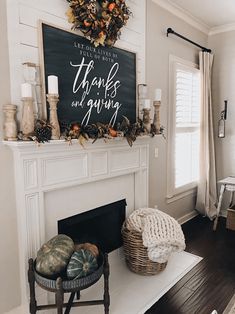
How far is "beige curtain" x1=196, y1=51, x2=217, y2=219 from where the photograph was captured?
3764 millimetres

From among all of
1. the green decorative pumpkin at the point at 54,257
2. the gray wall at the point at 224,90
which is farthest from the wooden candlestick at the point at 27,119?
the gray wall at the point at 224,90

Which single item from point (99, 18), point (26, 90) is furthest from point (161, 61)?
point (26, 90)

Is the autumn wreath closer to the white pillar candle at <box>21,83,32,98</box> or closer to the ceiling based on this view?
the white pillar candle at <box>21,83,32,98</box>

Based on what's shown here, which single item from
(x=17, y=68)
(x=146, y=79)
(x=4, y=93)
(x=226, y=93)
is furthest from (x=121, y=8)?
(x=226, y=93)

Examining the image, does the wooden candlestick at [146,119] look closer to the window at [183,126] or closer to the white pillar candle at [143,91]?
the white pillar candle at [143,91]

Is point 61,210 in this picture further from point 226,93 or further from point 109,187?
point 226,93

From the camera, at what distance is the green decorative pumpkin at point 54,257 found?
64.6 inches

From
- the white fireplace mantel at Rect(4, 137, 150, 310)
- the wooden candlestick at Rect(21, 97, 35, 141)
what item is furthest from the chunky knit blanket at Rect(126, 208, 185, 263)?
the wooden candlestick at Rect(21, 97, 35, 141)

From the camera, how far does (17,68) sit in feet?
5.84

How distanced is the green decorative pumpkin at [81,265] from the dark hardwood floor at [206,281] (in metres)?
0.76

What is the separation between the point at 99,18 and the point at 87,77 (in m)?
0.48

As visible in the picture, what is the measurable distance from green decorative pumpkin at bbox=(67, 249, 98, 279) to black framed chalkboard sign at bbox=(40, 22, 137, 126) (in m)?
1.00

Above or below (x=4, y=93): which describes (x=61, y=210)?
below

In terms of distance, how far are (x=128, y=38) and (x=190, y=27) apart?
4.76 feet
